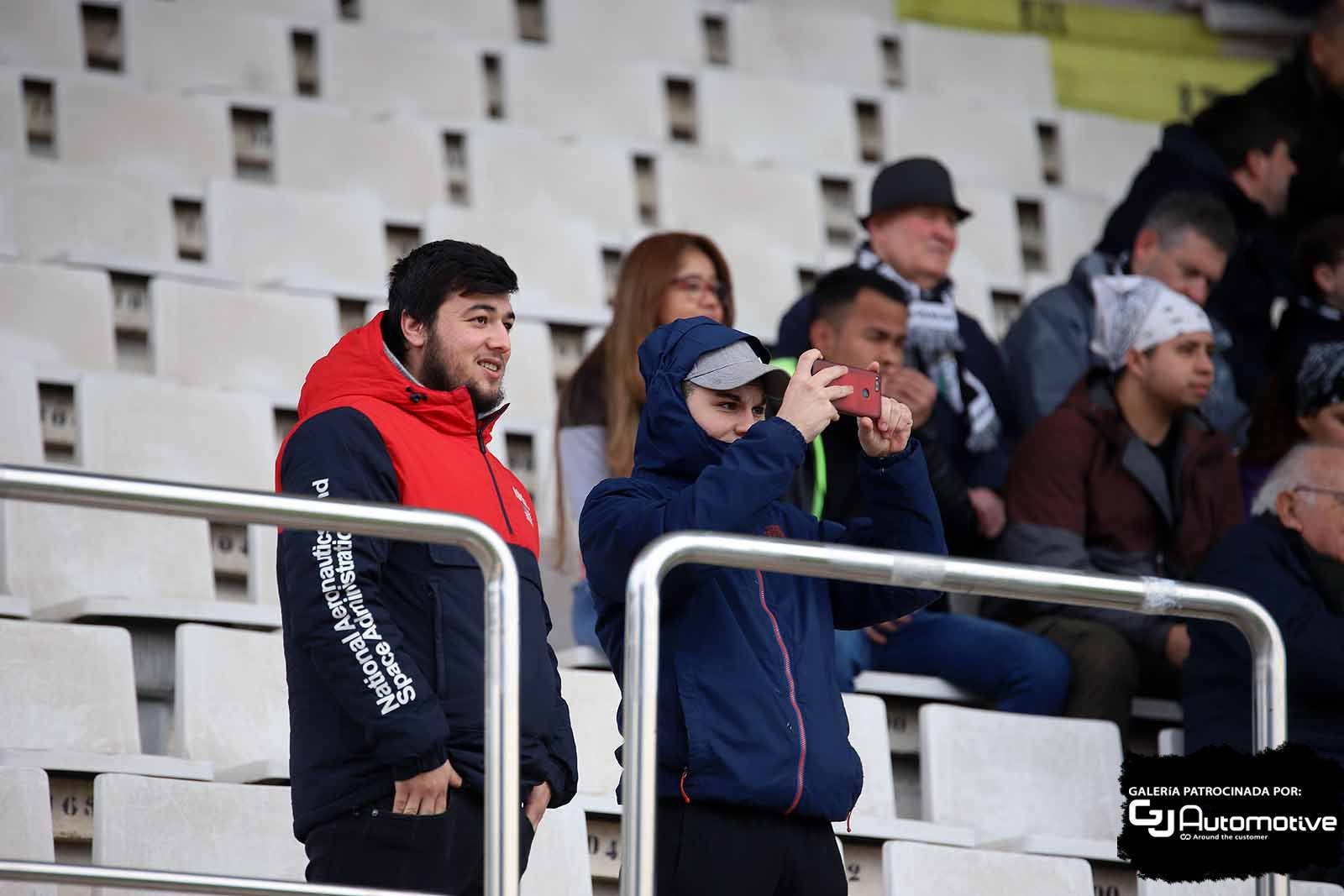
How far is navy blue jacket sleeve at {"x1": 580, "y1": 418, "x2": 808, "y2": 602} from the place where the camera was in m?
2.35

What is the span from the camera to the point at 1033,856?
308cm

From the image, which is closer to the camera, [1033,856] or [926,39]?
[1033,856]

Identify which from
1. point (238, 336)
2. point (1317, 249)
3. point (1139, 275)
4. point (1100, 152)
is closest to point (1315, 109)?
point (1100, 152)

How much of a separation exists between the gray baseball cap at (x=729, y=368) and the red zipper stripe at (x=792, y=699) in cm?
24

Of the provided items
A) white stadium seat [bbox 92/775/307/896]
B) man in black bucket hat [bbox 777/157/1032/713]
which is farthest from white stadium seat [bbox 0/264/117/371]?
white stadium seat [bbox 92/775/307/896]

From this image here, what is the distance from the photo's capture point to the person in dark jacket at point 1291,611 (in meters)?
3.42

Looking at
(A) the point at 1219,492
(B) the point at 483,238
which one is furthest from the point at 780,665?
(B) the point at 483,238

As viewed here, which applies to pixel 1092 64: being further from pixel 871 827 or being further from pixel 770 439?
pixel 770 439

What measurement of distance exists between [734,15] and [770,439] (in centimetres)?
390

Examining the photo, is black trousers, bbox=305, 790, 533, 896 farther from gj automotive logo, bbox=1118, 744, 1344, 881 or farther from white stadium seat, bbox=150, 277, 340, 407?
white stadium seat, bbox=150, 277, 340, 407

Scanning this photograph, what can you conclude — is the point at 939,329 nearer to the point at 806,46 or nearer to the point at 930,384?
the point at 930,384

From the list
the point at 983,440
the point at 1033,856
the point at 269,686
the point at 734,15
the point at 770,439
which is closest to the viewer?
the point at 770,439

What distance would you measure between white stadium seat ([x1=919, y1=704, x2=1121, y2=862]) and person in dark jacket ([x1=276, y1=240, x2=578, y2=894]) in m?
1.09

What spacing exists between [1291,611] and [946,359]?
3.65ft
